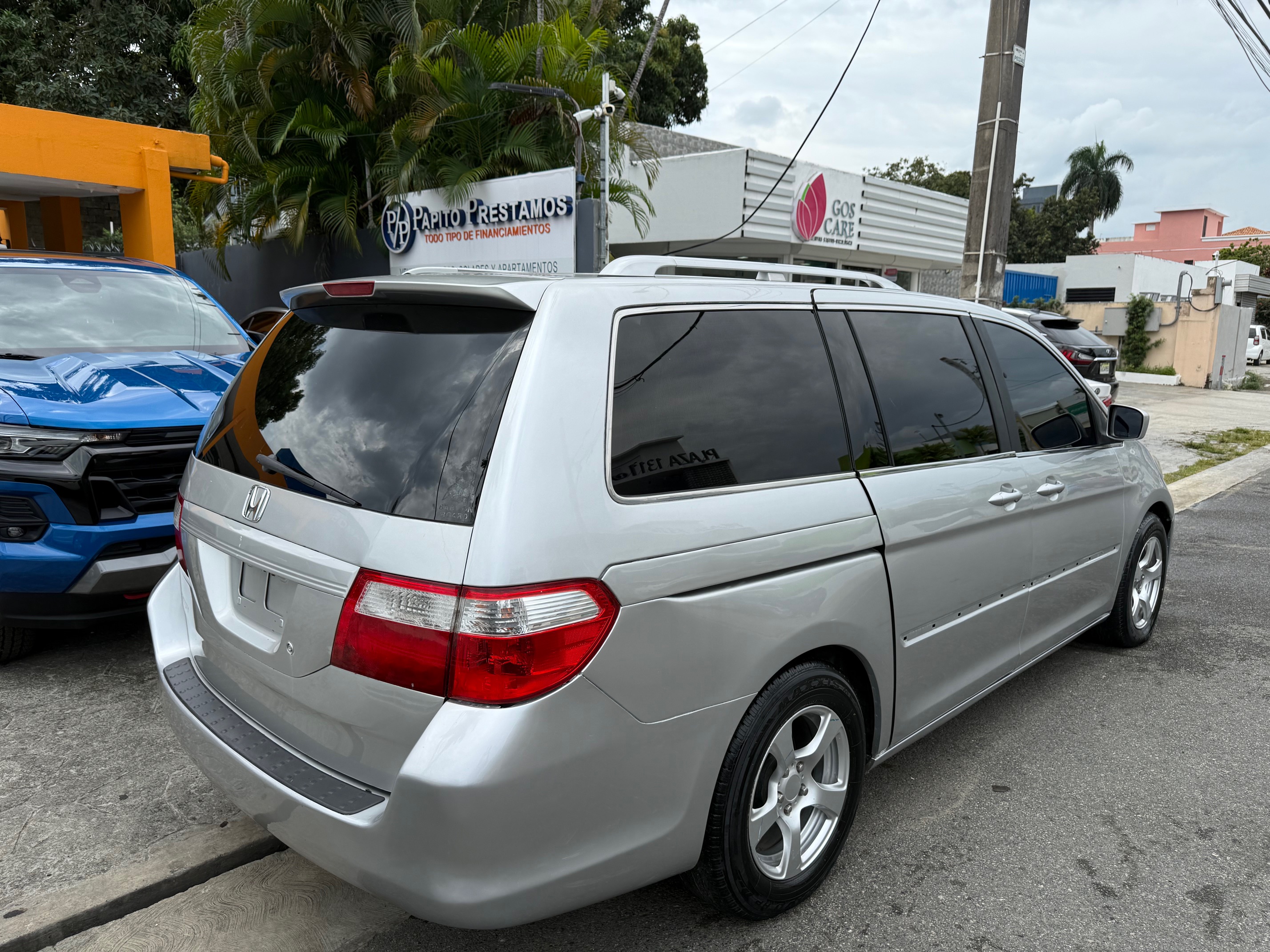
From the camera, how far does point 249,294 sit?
632 inches

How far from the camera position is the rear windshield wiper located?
7.07ft

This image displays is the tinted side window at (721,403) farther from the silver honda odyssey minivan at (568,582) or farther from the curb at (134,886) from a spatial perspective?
the curb at (134,886)

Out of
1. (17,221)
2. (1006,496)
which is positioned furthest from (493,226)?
(17,221)

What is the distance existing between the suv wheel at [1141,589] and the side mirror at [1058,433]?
2.90 ft

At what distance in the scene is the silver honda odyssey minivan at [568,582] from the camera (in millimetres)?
1943

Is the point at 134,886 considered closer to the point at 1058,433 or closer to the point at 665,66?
the point at 1058,433

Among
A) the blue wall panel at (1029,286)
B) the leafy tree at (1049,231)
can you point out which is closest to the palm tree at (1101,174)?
the leafy tree at (1049,231)

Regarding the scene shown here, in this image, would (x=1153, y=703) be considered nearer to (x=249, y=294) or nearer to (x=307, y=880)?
(x=307, y=880)

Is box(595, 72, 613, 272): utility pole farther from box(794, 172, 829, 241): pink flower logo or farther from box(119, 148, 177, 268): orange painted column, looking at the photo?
box(794, 172, 829, 241): pink flower logo

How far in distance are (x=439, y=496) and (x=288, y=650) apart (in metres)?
0.57

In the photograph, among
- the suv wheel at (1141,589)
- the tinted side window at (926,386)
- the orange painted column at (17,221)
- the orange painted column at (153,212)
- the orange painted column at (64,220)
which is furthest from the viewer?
the orange painted column at (17,221)

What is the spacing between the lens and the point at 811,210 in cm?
1603

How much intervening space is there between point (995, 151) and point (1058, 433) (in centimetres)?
555

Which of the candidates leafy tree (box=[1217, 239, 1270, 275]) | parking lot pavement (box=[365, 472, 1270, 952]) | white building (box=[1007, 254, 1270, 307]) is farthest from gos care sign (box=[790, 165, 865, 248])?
leafy tree (box=[1217, 239, 1270, 275])
